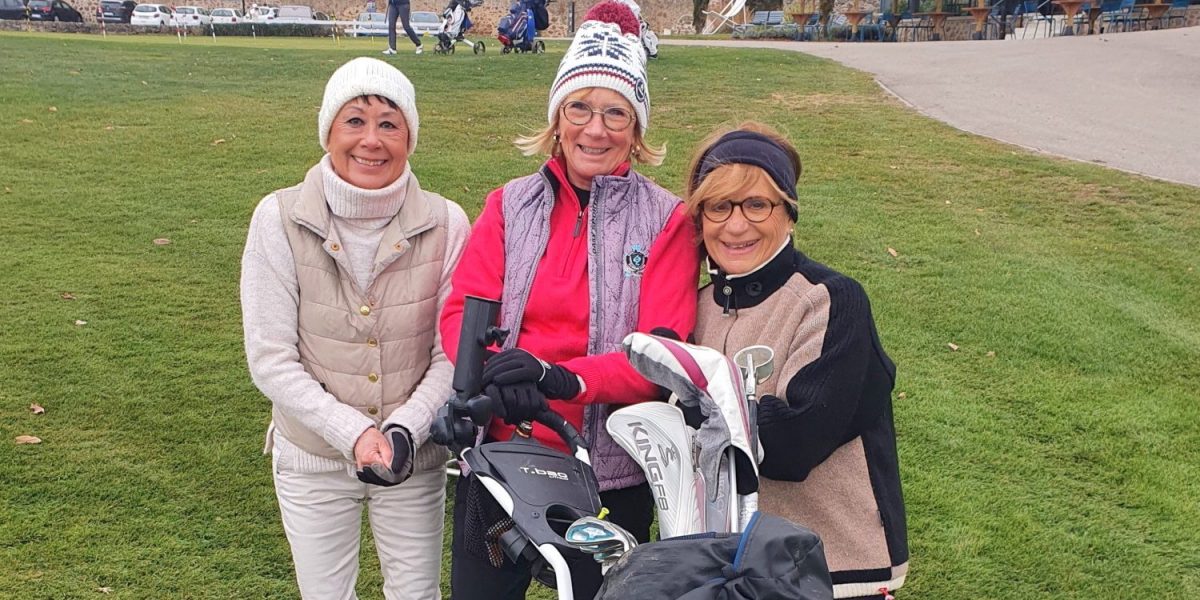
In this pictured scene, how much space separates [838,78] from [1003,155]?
17.8 ft

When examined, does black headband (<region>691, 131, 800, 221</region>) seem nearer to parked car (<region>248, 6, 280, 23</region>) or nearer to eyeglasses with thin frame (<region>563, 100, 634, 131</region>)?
eyeglasses with thin frame (<region>563, 100, 634, 131</region>)

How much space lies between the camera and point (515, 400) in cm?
207

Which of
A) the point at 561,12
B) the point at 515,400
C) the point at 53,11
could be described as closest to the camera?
the point at 515,400

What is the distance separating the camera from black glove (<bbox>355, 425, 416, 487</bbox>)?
249 centimetres

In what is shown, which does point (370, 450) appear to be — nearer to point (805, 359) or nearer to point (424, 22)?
point (805, 359)

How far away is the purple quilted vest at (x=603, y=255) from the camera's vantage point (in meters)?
2.43

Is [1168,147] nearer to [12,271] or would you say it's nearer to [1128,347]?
[1128,347]

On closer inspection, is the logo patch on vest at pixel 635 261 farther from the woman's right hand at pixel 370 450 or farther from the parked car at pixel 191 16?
the parked car at pixel 191 16

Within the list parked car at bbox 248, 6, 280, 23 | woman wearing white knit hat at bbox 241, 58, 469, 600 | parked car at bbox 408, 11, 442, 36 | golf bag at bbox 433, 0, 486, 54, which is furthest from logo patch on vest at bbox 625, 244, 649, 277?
parked car at bbox 248, 6, 280, 23

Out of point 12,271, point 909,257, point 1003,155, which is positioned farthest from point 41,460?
point 1003,155

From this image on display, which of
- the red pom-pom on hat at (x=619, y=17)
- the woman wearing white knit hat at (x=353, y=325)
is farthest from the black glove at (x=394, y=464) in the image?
the red pom-pom on hat at (x=619, y=17)

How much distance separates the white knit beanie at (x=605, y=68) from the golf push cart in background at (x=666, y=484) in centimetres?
60

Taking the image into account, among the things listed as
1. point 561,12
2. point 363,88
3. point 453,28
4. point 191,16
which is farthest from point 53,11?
point 363,88

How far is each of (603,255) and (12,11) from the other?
40.5 m
